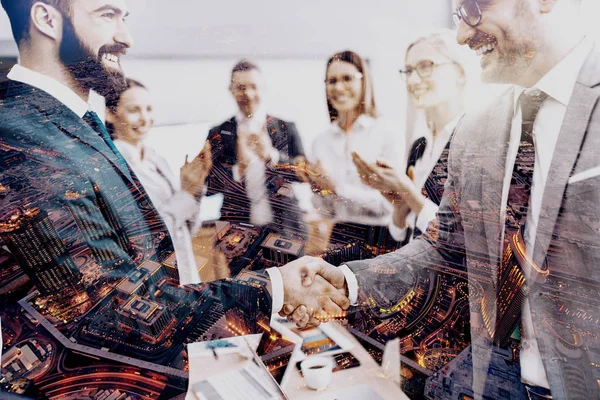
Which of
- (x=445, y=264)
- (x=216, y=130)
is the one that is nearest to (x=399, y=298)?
(x=445, y=264)

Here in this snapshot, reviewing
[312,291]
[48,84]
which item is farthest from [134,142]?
[312,291]

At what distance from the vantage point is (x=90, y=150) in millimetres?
1687

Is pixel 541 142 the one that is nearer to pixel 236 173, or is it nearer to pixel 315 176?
pixel 315 176

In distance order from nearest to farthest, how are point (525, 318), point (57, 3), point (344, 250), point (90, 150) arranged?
point (57, 3) → point (90, 150) → point (525, 318) → point (344, 250)

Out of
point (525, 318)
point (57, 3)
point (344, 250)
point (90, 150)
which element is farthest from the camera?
point (344, 250)

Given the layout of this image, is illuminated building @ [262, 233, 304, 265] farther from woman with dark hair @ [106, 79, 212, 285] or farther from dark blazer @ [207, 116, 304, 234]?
woman with dark hair @ [106, 79, 212, 285]

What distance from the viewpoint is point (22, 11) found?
5.18 ft

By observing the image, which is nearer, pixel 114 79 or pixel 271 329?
pixel 114 79

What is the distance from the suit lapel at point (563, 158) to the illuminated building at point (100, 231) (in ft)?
6.11

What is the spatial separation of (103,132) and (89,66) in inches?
11.0

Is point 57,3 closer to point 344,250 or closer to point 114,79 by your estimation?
point 114,79

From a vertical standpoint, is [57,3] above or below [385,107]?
above

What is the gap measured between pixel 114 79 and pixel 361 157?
1.16 m

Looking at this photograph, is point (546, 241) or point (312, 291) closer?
point (546, 241)
